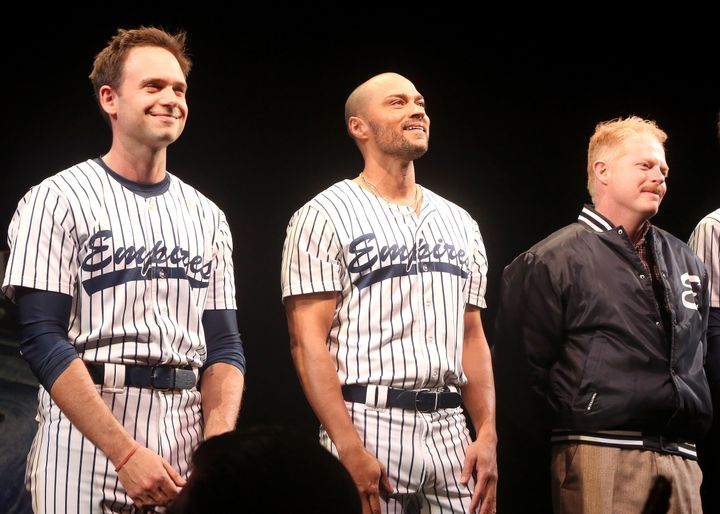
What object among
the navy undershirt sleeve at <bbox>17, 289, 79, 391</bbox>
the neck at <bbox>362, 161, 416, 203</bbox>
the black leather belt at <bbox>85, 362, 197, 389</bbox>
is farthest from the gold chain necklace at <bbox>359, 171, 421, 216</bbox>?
the navy undershirt sleeve at <bbox>17, 289, 79, 391</bbox>

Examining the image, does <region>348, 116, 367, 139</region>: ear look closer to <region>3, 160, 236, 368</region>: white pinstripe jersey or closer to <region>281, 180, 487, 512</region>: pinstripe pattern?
<region>281, 180, 487, 512</region>: pinstripe pattern

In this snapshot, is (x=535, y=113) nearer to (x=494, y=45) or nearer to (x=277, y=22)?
(x=494, y=45)

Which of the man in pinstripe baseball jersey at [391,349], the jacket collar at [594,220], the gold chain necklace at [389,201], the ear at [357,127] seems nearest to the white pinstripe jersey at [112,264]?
the man in pinstripe baseball jersey at [391,349]

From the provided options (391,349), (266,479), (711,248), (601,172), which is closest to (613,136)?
(601,172)

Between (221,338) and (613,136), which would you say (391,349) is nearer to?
(221,338)

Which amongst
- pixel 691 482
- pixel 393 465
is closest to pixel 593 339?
pixel 691 482

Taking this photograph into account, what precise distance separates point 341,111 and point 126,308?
5.31 feet

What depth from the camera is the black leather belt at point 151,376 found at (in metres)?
2.21

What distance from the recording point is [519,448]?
12.5 ft

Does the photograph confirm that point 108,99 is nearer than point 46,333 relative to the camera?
No

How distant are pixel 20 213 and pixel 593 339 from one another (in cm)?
157

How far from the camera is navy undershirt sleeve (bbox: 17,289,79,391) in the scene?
6.94 ft

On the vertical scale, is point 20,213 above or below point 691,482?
above

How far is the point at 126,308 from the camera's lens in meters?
2.25
